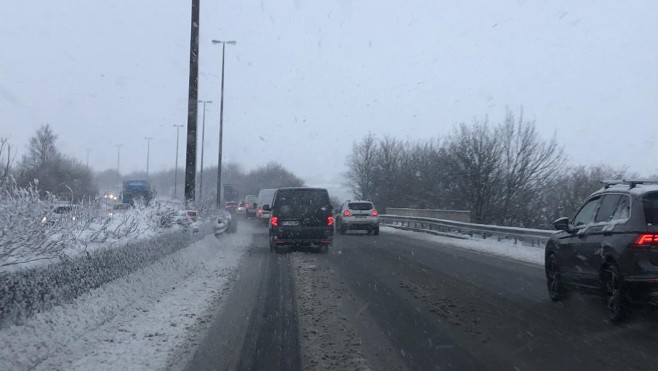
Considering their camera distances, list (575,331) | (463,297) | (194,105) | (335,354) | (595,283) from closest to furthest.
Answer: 1. (335,354)
2. (575,331)
3. (595,283)
4. (463,297)
5. (194,105)

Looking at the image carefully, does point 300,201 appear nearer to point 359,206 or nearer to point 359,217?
point 359,217

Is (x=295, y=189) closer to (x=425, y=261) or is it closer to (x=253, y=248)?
(x=253, y=248)

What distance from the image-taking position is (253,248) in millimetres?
21766

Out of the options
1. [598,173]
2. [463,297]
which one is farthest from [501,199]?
[463,297]

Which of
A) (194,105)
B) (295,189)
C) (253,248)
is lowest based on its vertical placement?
(253,248)

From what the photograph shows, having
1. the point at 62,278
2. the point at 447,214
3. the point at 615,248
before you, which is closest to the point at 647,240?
the point at 615,248

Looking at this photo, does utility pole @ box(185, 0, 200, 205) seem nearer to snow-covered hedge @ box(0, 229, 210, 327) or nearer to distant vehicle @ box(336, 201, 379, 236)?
snow-covered hedge @ box(0, 229, 210, 327)

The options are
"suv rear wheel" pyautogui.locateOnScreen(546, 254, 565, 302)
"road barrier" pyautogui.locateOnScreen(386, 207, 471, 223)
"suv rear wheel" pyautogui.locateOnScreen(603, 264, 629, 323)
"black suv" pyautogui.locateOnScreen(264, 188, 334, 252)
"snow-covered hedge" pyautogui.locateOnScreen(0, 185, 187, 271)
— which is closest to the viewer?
"snow-covered hedge" pyautogui.locateOnScreen(0, 185, 187, 271)

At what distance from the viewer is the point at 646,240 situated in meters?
7.60

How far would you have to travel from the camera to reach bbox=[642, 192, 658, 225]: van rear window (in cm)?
770

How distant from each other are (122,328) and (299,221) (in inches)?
467

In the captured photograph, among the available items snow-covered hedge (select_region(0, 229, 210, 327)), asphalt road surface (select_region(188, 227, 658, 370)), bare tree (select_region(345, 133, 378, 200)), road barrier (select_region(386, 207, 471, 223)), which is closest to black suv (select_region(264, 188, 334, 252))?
asphalt road surface (select_region(188, 227, 658, 370))

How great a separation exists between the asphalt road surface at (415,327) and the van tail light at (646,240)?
1.08m

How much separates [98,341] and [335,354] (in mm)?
2694
